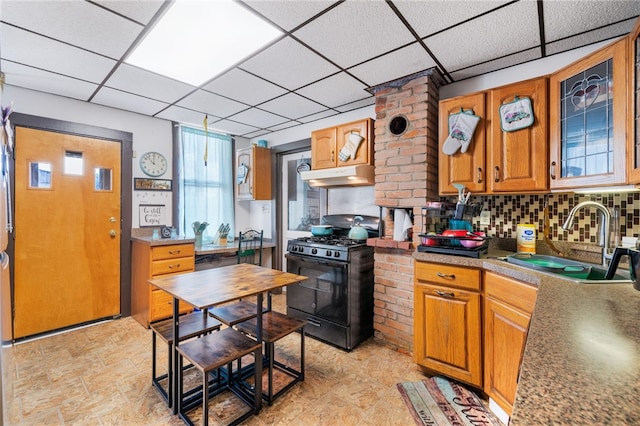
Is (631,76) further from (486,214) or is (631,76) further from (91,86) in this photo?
(91,86)

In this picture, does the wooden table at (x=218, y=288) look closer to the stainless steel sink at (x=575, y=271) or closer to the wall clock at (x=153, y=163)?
the stainless steel sink at (x=575, y=271)

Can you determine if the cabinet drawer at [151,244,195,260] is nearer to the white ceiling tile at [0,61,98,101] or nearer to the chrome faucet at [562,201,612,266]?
the white ceiling tile at [0,61,98,101]

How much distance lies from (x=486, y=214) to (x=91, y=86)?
12.4 ft

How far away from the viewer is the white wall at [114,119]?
2.77 meters

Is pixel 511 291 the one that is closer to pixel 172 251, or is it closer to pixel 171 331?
pixel 171 331

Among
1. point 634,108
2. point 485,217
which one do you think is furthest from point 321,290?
point 634,108

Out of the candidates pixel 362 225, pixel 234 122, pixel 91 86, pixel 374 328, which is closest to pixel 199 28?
pixel 91 86

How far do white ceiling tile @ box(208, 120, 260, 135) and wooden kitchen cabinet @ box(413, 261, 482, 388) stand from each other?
3003mm

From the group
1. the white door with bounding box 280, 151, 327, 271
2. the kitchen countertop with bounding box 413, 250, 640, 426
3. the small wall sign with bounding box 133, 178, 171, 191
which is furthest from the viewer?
the white door with bounding box 280, 151, 327, 271

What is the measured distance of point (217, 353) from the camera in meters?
1.67

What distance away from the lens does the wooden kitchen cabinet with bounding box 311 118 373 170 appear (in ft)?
9.55

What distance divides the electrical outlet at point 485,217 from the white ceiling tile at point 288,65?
1.75 meters

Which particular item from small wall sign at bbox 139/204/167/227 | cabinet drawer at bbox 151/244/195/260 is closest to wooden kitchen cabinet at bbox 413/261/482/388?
cabinet drawer at bbox 151/244/195/260

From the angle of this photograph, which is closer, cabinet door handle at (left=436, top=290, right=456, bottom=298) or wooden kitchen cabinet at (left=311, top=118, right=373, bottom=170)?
cabinet door handle at (left=436, top=290, right=456, bottom=298)
